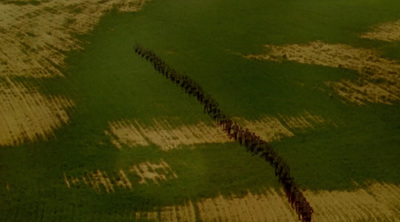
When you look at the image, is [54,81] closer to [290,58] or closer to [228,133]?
[228,133]

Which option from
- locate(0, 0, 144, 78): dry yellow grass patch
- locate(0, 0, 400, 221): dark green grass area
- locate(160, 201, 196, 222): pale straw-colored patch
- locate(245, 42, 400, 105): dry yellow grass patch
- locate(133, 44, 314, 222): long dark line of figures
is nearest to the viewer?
locate(160, 201, 196, 222): pale straw-colored patch

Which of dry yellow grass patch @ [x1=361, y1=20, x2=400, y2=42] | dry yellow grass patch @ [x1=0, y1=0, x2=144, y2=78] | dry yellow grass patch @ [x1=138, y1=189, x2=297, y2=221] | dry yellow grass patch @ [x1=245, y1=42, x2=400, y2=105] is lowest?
dry yellow grass patch @ [x1=138, y1=189, x2=297, y2=221]

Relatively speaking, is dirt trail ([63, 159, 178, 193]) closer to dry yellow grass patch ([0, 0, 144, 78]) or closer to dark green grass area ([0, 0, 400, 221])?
dark green grass area ([0, 0, 400, 221])

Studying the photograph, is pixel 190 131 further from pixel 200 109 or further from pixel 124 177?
pixel 124 177

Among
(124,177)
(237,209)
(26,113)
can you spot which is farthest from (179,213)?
(26,113)

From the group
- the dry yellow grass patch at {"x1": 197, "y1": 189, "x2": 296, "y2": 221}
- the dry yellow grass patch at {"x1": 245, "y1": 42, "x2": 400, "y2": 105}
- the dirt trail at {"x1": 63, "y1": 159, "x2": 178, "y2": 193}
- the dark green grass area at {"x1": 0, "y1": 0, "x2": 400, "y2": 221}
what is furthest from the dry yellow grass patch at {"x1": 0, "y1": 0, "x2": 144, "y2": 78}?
the dry yellow grass patch at {"x1": 197, "y1": 189, "x2": 296, "y2": 221}

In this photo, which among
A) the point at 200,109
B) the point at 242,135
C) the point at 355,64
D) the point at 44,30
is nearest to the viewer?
the point at 242,135

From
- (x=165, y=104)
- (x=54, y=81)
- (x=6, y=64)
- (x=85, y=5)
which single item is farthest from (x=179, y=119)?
(x=85, y=5)
